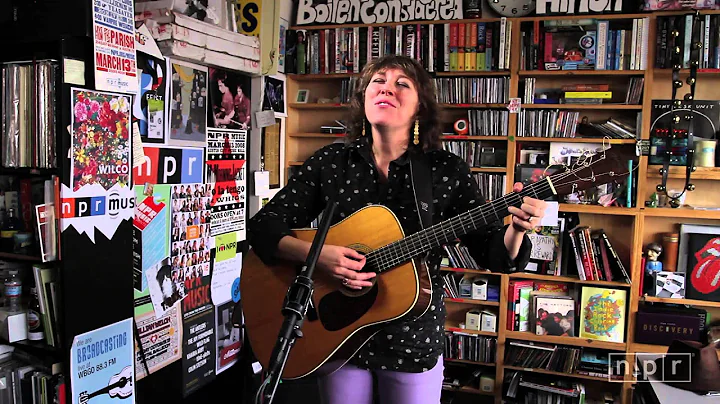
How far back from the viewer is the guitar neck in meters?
1.38

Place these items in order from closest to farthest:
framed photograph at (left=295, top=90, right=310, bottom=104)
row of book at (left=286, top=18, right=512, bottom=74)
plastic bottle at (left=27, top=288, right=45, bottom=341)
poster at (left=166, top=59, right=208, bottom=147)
A: plastic bottle at (left=27, top=288, right=45, bottom=341) → poster at (left=166, top=59, right=208, bottom=147) → row of book at (left=286, top=18, right=512, bottom=74) → framed photograph at (left=295, top=90, right=310, bottom=104)

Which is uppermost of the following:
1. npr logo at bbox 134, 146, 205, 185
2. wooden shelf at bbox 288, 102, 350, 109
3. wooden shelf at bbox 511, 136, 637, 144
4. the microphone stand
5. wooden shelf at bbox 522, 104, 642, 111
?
wooden shelf at bbox 288, 102, 350, 109

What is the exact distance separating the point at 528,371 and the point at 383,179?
7.40ft

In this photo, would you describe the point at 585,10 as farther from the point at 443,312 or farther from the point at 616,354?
the point at 443,312

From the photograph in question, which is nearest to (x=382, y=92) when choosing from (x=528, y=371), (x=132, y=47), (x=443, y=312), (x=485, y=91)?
(x=443, y=312)

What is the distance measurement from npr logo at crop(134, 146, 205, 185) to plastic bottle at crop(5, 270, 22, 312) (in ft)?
1.91

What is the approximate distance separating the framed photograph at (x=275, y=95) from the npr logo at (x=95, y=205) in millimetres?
1354

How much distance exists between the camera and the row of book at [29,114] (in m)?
1.85

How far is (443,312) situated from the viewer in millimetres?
1471

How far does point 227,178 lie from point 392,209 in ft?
5.50

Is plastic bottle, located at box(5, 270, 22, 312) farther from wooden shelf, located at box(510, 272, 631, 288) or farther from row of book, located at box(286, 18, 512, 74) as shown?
wooden shelf, located at box(510, 272, 631, 288)

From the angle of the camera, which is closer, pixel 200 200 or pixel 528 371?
pixel 200 200

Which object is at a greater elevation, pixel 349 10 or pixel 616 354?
pixel 349 10

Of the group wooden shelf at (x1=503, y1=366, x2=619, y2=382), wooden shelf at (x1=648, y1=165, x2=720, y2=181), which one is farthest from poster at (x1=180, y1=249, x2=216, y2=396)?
wooden shelf at (x1=648, y1=165, x2=720, y2=181)
